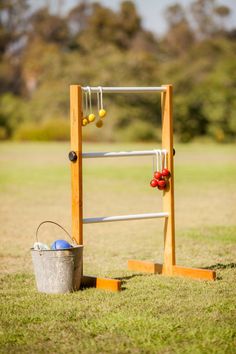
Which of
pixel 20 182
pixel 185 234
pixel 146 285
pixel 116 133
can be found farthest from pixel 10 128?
pixel 146 285

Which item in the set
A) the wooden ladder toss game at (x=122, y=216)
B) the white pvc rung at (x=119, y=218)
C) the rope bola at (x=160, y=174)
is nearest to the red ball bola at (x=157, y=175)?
the rope bola at (x=160, y=174)

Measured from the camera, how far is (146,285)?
6723 millimetres

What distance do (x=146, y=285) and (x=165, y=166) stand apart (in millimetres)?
1228

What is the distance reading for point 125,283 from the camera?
6898 mm

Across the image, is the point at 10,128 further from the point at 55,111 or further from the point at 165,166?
the point at 165,166

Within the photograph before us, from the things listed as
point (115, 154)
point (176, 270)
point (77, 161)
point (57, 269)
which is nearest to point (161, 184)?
point (115, 154)

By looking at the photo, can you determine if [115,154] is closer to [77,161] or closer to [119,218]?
[77,161]

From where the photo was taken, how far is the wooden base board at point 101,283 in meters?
6.48

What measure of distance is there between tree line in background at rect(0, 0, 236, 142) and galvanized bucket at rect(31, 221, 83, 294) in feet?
124

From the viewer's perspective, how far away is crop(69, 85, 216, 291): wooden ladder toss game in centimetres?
666

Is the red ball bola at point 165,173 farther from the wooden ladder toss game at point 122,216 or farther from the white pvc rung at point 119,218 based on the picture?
the white pvc rung at point 119,218

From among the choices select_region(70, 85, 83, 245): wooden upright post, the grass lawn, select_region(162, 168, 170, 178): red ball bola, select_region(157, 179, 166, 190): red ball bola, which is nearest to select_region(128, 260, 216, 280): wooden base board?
the grass lawn

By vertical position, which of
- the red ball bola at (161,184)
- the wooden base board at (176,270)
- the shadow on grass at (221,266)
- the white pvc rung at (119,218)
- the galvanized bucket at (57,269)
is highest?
the red ball bola at (161,184)

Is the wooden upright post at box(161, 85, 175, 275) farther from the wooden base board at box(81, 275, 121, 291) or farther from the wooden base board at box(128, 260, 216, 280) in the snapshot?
the wooden base board at box(81, 275, 121, 291)
